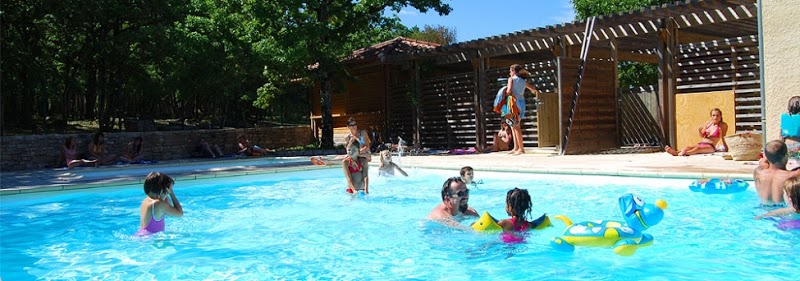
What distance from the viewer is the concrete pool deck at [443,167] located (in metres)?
8.90

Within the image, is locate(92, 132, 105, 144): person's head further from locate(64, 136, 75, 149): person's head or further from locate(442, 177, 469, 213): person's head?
locate(442, 177, 469, 213): person's head

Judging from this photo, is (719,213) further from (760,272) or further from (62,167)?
(62,167)

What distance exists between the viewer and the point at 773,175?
6082mm

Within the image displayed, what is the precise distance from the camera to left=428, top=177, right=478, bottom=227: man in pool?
555cm

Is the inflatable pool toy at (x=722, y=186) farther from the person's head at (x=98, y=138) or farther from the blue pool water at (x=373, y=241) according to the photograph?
the person's head at (x=98, y=138)

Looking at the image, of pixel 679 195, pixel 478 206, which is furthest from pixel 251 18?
pixel 679 195

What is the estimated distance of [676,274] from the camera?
439 centimetres

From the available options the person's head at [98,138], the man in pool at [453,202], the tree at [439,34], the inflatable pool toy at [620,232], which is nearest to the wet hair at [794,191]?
the inflatable pool toy at [620,232]

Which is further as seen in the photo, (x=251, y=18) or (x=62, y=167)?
(x=251, y=18)

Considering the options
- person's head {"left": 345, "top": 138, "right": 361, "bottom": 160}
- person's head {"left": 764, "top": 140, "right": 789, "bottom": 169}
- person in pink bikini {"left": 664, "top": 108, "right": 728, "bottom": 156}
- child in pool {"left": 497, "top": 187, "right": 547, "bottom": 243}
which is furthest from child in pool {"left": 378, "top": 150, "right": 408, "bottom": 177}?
person's head {"left": 764, "top": 140, "right": 789, "bottom": 169}

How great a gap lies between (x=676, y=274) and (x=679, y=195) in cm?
386

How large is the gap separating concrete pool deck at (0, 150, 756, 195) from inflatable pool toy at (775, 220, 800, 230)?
2356 millimetres

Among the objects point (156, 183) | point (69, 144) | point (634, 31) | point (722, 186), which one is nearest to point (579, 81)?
point (634, 31)

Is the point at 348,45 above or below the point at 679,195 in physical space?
above
